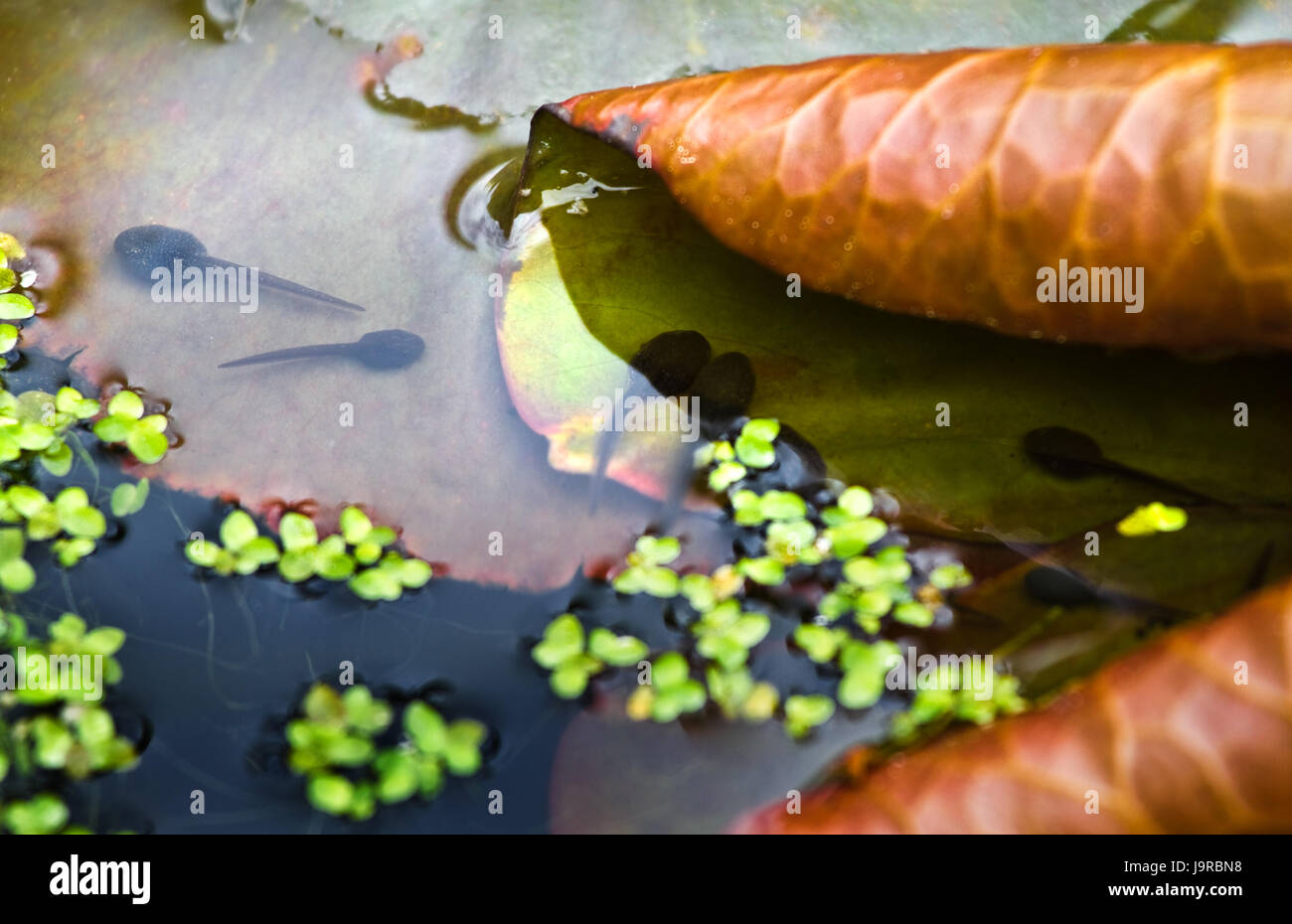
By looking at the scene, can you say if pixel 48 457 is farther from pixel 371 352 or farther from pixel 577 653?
pixel 577 653

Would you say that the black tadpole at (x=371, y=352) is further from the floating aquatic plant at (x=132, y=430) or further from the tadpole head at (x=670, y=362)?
the tadpole head at (x=670, y=362)

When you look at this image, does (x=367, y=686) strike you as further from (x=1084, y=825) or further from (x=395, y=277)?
(x=1084, y=825)

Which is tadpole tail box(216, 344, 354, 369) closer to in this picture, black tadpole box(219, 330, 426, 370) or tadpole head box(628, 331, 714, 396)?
black tadpole box(219, 330, 426, 370)

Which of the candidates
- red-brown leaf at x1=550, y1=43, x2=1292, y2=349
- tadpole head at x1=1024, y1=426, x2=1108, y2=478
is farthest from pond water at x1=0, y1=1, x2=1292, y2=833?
red-brown leaf at x1=550, y1=43, x2=1292, y2=349

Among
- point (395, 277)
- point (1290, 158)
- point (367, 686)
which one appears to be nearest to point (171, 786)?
point (367, 686)

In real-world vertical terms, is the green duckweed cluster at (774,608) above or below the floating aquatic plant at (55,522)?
below

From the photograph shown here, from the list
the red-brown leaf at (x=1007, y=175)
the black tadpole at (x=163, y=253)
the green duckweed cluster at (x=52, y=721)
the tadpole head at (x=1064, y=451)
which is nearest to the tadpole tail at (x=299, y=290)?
the black tadpole at (x=163, y=253)
